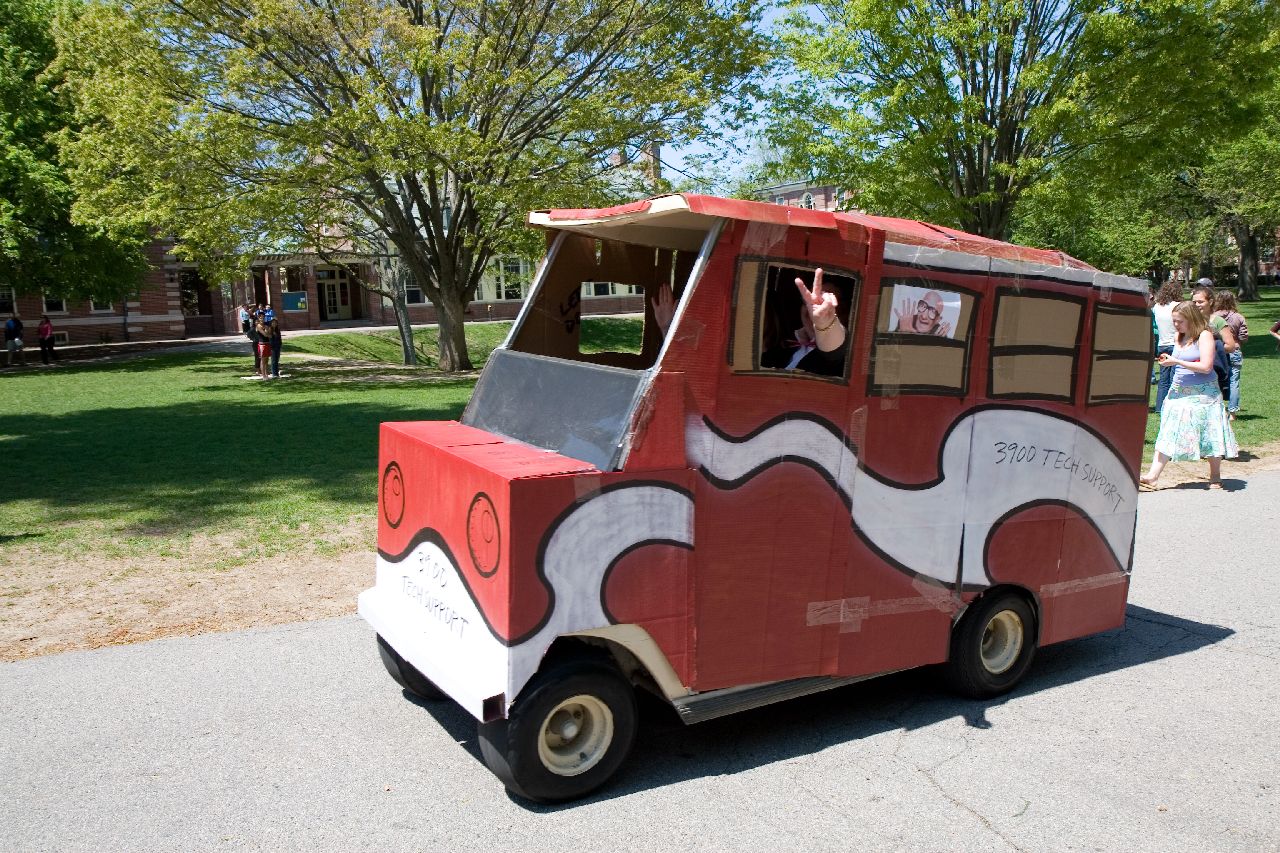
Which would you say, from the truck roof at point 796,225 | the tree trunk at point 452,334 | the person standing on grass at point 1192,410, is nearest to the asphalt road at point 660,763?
the truck roof at point 796,225

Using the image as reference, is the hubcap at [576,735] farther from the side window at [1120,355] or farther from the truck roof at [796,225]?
the side window at [1120,355]

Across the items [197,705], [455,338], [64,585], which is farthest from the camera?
[455,338]

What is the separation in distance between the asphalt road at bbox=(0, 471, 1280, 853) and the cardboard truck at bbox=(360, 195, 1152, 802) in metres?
0.27

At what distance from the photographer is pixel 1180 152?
21094mm

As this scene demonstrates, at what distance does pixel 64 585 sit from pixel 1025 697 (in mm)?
5873

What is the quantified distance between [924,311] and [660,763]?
90.1 inches

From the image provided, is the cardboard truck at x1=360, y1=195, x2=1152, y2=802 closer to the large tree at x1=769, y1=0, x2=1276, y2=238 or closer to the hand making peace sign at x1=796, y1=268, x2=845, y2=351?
the hand making peace sign at x1=796, y1=268, x2=845, y2=351

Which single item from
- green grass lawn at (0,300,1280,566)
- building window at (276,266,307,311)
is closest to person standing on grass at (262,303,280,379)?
green grass lawn at (0,300,1280,566)

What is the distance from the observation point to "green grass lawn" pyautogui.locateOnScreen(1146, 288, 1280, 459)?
1259cm

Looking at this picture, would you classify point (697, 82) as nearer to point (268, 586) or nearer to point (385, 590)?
point (268, 586)

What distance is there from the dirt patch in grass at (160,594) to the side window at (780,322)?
339cm

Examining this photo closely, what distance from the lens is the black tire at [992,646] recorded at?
4918 mm

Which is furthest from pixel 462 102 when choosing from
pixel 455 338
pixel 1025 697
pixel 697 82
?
pixel 1025 697

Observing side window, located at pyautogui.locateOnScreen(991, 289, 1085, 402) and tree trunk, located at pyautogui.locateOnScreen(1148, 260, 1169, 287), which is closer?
side window, located at pyautogui.locateOnScreen(991, 289, 1085, 402)
